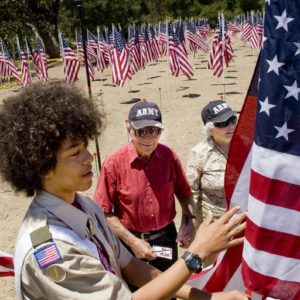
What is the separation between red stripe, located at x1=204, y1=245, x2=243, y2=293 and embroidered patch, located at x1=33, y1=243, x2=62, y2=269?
3.33 ft

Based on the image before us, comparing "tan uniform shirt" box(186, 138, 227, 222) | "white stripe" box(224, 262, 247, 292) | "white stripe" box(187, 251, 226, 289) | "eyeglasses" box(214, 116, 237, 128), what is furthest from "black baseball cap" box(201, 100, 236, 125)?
"white stripe" box(224, 262, 247, 292)

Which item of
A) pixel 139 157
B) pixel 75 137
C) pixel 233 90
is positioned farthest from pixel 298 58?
pixel 233 90

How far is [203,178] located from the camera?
3.93 meters

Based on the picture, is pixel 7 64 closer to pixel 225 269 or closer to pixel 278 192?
pixel 225 269

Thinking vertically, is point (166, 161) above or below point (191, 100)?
above

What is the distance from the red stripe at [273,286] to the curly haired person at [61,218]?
20 cm

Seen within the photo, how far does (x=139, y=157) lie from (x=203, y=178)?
2.39 ft

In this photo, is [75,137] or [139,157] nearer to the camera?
[75,137]

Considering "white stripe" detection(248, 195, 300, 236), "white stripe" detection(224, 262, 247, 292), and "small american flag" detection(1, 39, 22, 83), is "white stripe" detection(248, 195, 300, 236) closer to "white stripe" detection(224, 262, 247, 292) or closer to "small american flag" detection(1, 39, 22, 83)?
"white stripe" detection(224, 262, 247, 292)

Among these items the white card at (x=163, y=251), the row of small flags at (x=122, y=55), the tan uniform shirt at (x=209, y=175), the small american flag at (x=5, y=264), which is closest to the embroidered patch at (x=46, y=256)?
the small american flag at (x=5, y=264)

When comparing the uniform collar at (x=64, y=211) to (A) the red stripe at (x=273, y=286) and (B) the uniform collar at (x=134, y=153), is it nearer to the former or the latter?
(A) the red stripe at (x=273, y=286)

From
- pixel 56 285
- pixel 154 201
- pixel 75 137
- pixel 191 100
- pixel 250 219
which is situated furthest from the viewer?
pixel 191 100

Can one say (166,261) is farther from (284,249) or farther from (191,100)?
(191,100)

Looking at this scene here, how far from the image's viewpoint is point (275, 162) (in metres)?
1.67
